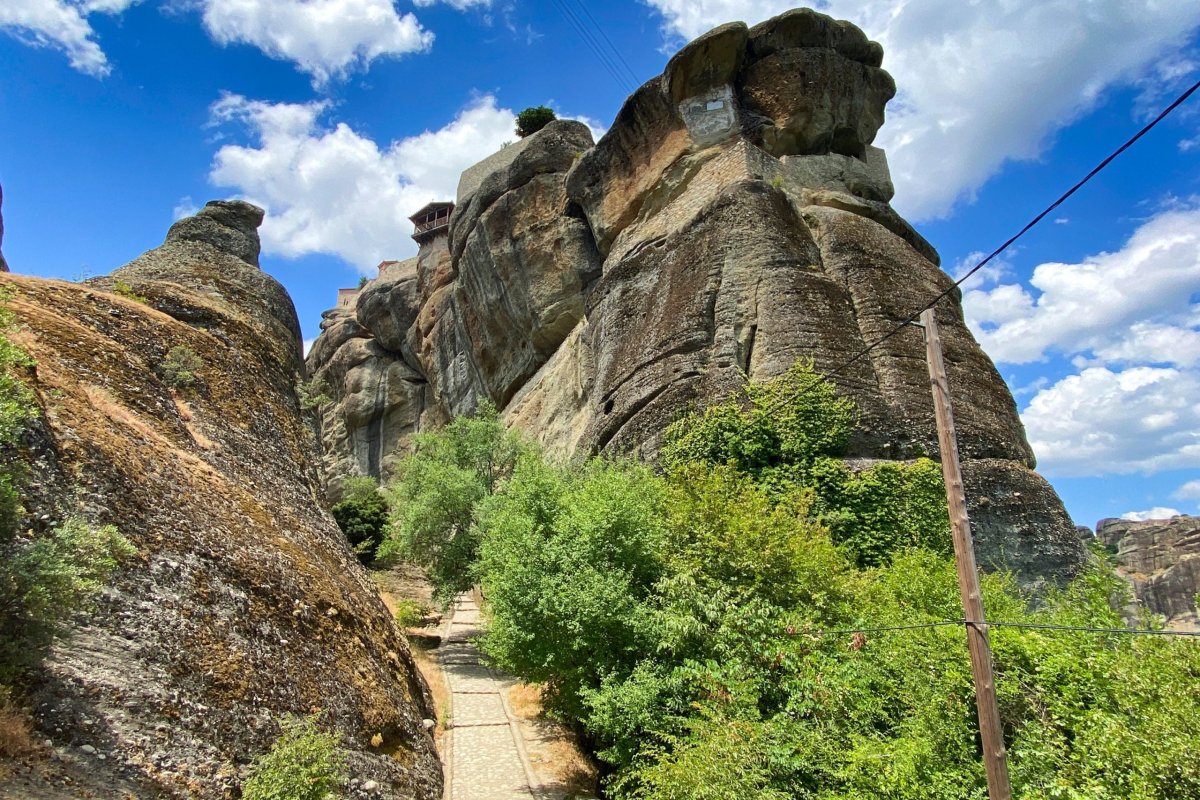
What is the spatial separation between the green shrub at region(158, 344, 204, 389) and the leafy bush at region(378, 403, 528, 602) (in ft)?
32.2

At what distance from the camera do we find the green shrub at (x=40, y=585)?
5.35 metres

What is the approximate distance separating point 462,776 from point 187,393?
762 centimetres

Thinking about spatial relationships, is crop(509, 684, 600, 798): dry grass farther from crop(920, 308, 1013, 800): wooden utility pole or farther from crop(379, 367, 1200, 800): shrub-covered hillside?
crop(920, 308, 1013, 800): wooden utility pole

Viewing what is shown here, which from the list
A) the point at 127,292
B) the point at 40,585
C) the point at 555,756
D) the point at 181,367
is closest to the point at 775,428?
the point at 555,756

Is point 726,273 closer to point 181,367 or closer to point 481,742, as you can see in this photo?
point 481,742

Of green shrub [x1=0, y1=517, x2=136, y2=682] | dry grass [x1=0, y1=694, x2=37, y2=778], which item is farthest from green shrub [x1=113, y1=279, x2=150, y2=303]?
dry grass [x1=0, y1=694, x2=37, y2=778]

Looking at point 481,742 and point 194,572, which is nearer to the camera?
point 194,572

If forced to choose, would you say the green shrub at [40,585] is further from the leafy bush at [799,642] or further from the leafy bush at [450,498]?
the leafy bush at [450,498]

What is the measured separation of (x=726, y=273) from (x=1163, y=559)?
6855 cm

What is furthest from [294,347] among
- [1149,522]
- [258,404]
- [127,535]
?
[1149,522]

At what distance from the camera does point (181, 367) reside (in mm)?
10852

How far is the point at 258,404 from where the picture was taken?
12.3 meters

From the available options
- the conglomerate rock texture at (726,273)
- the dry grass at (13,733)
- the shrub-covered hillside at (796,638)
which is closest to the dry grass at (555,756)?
the shrub-covered hillside at (796,638)

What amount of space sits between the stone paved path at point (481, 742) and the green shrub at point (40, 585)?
6.87 metres
